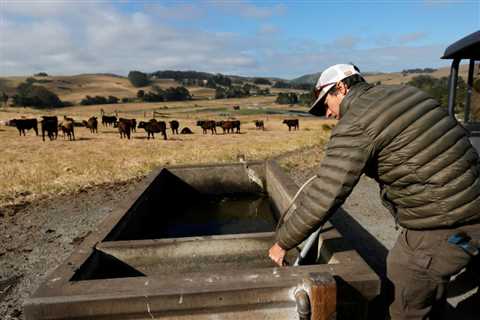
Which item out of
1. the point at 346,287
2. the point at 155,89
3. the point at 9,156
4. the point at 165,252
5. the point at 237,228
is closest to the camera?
the point at 346,287

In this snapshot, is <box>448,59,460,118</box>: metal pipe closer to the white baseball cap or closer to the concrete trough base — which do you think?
the concrete trough base

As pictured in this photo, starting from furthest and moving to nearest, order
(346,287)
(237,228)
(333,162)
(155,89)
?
(155,89), (237,228), (346,287), (333,162)

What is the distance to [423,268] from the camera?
2.18 m

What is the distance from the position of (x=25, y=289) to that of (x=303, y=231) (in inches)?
160

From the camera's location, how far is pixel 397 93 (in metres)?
2.12

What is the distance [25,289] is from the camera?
→ 446cm

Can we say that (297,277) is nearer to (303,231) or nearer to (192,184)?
(303,231)

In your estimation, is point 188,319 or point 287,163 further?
point 287,163

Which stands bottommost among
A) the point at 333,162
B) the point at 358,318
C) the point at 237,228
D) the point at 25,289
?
the point at 25,289

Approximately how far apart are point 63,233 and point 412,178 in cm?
624

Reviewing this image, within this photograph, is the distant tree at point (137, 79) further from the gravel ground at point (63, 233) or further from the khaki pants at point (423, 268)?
the khaki pants at point (423, 268)

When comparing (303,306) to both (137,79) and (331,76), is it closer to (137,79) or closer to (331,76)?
(331,76)

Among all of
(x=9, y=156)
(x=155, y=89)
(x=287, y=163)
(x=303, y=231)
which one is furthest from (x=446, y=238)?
(x=155, y=89)

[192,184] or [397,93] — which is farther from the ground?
[397,93]
